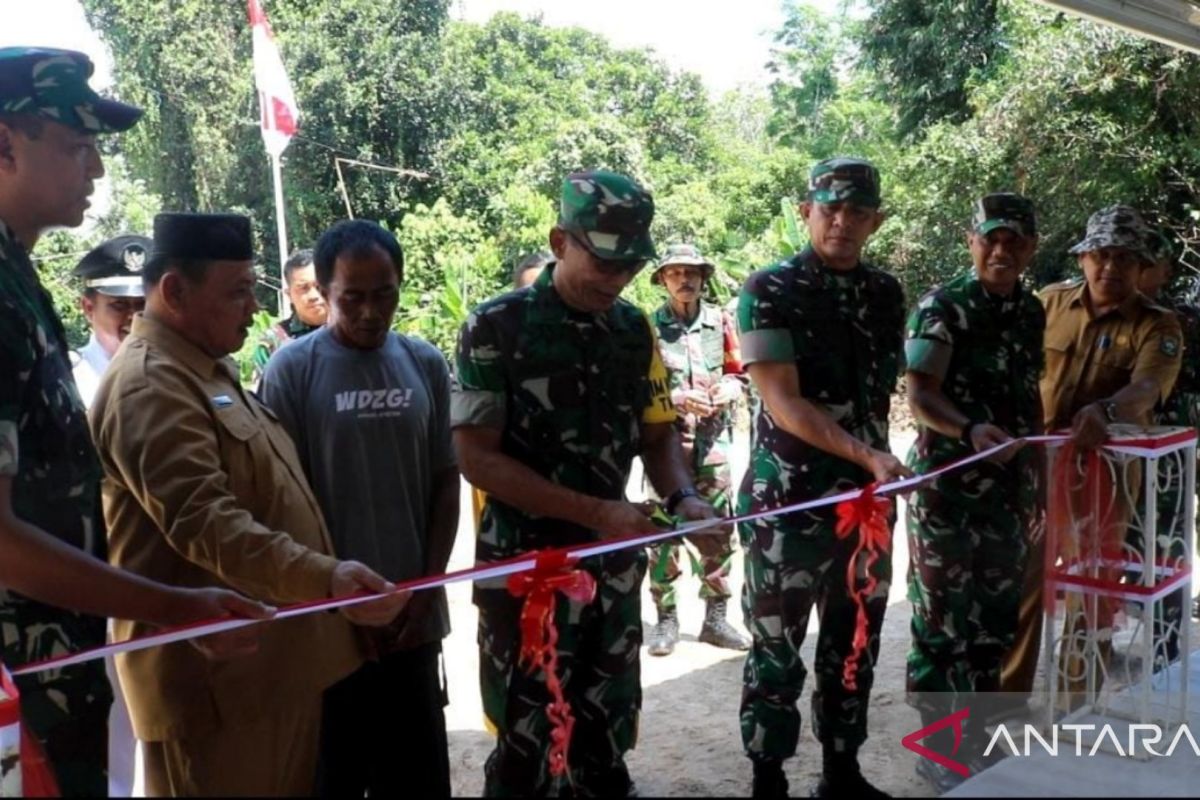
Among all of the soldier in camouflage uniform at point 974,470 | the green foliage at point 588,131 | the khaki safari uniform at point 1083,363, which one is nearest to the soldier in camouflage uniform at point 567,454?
the soldier in camouflage uniform at point 974,470

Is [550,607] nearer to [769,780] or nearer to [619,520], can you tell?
[619,520]

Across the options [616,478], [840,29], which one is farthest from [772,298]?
[840,29]

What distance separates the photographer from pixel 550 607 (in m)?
2.51

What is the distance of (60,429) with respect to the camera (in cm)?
199

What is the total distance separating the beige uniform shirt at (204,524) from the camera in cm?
217

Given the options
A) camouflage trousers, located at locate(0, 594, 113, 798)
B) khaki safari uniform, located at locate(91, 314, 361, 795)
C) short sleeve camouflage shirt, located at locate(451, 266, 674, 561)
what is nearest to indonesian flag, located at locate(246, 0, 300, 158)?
short sleeve camouflage shirt, located at locate(451, 266, 674, 561)

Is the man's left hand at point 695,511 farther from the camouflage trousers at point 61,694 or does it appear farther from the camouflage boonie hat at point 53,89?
the camouflage boonie hat at point 53,89

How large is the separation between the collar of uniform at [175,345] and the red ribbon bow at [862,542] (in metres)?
1.78

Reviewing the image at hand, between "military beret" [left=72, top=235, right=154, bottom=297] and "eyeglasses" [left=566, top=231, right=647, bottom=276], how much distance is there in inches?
69.6

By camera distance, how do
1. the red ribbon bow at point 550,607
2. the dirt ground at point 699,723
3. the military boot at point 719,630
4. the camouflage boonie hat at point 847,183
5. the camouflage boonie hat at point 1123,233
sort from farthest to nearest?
the military boot at point 719,630 < the camouflage boonie hat at point 1123,233 < the dirt ground at point 699,723 < the camouflage boonie hat at point 847,183 < the red ribbon bow at point 550,607

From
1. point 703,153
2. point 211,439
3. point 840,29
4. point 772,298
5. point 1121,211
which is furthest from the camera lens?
point 840,29

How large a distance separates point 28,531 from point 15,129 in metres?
0.73

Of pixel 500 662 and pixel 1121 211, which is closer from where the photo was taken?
pixel 500 662

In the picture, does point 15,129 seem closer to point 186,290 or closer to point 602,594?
point 186,290
